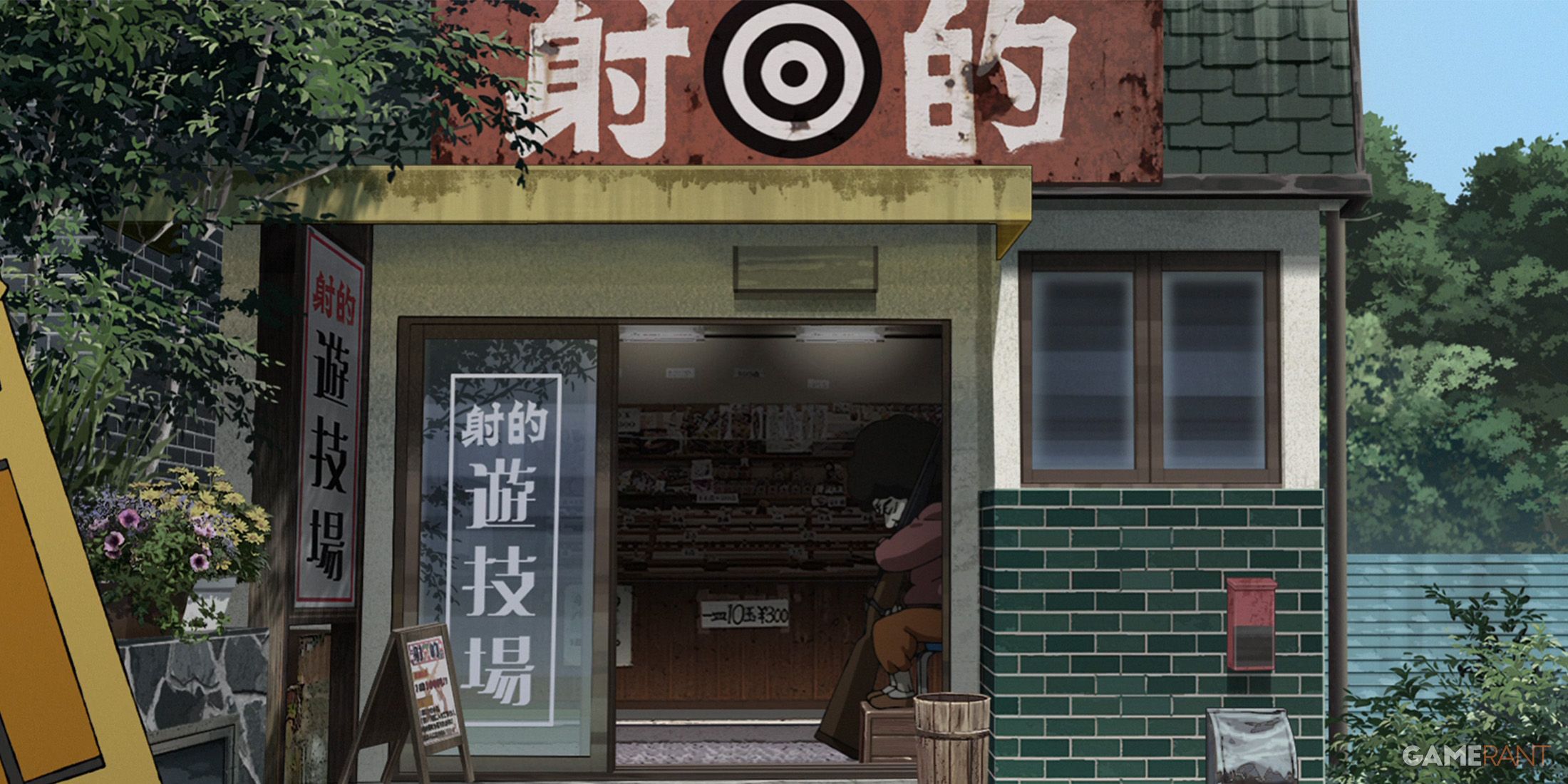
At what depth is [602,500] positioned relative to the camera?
9273 mm

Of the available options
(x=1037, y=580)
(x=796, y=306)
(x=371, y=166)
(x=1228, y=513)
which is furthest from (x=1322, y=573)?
(x=371, y=166)

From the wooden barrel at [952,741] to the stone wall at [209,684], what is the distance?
11.2 feet

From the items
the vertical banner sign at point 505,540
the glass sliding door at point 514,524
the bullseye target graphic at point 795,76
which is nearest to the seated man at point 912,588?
the glass sliding door at point 514,524

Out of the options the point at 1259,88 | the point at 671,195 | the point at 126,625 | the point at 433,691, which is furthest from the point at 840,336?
the point at 126,625

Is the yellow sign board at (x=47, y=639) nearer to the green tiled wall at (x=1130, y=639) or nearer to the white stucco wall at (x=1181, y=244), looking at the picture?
the green tiled wall at (x=1130, y=639)

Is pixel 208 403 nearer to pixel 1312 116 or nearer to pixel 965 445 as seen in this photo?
pixel 965 445

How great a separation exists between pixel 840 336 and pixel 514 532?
4.23 metres

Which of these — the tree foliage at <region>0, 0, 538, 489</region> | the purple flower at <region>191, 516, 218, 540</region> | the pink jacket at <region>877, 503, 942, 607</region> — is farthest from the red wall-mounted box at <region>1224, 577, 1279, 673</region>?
the purple flower at <region>191, 516, 218, 540</region>

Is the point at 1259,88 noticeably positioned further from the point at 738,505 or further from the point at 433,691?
the point at 738,505

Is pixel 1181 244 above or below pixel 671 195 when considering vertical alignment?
below

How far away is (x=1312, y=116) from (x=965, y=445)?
2752mm

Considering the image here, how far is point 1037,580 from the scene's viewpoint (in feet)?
28.5

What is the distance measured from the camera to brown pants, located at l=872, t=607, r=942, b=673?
33.6ft

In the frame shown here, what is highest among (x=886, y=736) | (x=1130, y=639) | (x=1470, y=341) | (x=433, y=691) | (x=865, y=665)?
(x=1470, y=341)
